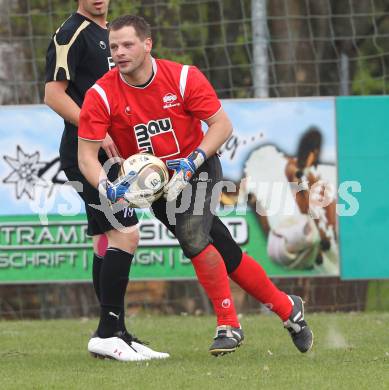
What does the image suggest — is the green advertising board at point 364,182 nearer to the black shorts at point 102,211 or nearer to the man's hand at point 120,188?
the black shorts at point 102,211

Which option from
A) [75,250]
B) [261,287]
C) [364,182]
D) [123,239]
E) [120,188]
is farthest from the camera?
[75,250]

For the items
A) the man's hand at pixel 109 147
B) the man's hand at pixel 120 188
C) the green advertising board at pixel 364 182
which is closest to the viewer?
the man's hand at pixel 120 188

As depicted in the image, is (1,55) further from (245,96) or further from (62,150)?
(62,150)

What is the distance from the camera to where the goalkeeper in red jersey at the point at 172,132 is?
19.9ft

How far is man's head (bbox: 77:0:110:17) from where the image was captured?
6672 mm

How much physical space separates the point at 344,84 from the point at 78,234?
273cm

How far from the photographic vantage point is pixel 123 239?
6574mm

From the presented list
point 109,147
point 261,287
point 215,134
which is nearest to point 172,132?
point 215,134

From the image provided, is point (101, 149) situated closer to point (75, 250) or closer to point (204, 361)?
point (204, 361)

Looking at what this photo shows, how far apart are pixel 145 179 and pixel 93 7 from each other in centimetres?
123

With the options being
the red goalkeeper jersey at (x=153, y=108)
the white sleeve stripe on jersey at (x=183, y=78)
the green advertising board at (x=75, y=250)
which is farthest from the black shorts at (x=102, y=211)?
the green advertising board at (x=75, y=250)

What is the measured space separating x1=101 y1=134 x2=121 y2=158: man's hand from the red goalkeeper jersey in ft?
0.24

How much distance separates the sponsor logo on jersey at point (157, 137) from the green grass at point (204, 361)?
3.50ft

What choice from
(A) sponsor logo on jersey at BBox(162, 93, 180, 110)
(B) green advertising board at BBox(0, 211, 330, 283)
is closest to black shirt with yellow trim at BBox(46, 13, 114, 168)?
(A) sponsor logo on jersey at BBox(162, 93, 180, 110)
